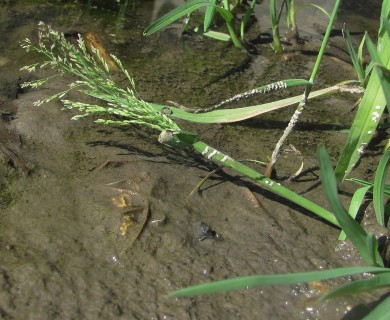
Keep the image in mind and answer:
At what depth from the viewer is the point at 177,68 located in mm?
2900

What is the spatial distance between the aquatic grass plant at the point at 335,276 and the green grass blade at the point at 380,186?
0.68 ft

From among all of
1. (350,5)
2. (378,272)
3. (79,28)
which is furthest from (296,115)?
(350,5)

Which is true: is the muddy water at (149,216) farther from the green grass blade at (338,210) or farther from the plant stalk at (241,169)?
the green grass blade at (338,210)

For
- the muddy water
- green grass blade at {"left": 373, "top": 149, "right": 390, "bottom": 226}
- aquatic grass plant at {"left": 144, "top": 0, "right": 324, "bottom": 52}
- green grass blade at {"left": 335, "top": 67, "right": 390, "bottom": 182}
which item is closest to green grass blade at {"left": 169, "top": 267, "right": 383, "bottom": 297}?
the muddy water

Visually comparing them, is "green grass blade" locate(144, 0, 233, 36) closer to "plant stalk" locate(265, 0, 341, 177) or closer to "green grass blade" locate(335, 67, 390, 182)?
"plant stalk" locate(265, 0, 341, 177)

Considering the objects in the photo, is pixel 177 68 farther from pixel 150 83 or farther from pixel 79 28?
pixel 79 28

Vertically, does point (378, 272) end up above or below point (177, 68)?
above

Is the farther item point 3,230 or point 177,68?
point 177,68

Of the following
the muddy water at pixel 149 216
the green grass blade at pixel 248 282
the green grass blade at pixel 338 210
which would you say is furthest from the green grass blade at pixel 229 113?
the green grass blade at pixel 248 282

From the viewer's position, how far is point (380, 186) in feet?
5.93

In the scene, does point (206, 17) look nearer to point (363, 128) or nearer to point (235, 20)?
point (235, 20)

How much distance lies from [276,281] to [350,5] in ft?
9.41

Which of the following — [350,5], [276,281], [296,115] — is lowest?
[350,5]

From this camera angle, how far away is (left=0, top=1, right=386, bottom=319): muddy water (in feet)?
5.55
